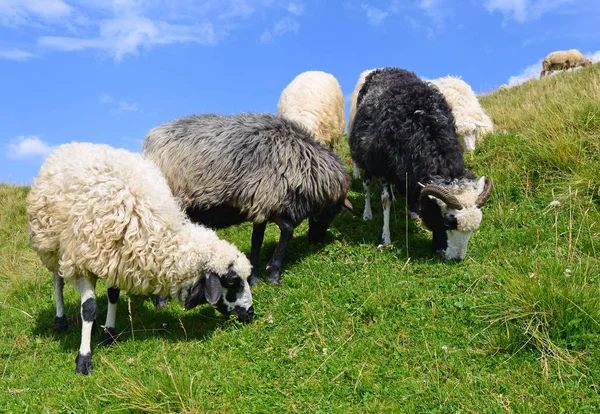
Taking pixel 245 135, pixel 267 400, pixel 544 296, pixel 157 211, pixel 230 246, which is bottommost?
pixel 267 400

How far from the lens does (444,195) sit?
23.1 feet

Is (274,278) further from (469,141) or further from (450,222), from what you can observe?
(469,141)

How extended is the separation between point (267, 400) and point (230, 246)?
201cm

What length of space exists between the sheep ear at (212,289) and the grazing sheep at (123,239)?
1 centimetres

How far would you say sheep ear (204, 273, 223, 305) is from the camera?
19.2 feet

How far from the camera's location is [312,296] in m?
6.46

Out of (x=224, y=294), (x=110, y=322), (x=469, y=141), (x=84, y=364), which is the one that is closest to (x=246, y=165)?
(x=224, y=294)

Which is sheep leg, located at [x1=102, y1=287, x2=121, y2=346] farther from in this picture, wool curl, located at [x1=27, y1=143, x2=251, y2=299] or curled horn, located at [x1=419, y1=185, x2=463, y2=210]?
curled horn, located at [x1=419, y1=185, x2=463, y2=210]

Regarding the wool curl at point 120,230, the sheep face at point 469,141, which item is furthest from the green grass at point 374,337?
the sheep face at point 469,141

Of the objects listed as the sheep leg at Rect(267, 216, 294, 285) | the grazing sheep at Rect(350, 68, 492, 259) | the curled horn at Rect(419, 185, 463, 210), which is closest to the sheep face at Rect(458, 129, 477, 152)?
the grazing sheep at Rect(350, 68, 492, 259)

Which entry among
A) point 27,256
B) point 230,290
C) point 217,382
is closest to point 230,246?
point 230,290

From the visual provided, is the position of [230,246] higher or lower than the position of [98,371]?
higher

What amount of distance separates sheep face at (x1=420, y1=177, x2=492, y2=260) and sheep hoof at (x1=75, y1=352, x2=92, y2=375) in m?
4.79

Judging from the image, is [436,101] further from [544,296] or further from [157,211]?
[157,211]
